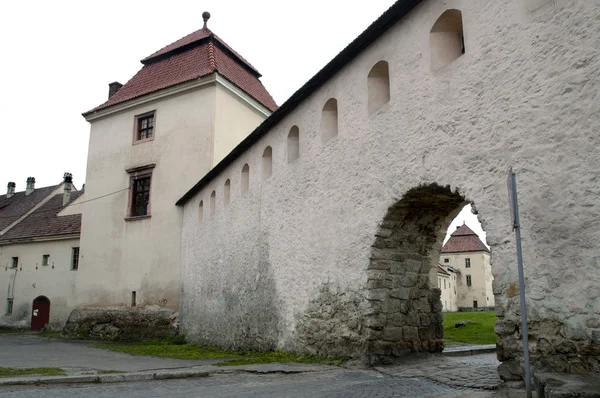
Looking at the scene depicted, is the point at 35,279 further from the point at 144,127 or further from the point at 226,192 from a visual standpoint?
the point at 226,192

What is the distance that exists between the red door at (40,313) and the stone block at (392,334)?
22855mm

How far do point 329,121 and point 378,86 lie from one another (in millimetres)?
1623

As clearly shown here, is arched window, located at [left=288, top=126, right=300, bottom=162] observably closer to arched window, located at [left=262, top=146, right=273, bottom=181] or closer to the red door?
arched window, located at [left=262, top=146, right=273, bottom=181]

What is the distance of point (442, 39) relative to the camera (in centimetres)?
764

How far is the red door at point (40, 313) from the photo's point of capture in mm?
26438

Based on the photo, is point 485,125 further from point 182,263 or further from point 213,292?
point 182,263

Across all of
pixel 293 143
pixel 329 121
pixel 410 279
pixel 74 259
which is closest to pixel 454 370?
pixel 410 279

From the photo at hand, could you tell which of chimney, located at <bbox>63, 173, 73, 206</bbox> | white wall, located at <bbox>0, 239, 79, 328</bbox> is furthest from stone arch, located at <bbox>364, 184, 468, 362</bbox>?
chimney, located at <bbox>63, 173, 73, 206</bbox>

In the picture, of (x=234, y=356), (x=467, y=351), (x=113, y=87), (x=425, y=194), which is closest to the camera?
(x=425, y=194)

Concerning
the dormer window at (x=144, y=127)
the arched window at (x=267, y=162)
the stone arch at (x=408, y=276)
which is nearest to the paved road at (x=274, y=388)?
the stone arch at (x=408, y=276)

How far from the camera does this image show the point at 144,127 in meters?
21.0

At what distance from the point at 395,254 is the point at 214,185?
856cm

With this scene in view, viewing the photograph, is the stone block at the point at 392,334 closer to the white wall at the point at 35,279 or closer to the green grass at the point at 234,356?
the green grass at the point at 234,356

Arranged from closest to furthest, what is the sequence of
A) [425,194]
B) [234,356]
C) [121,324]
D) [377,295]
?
1. [425,194]
2. [377,295]
3. [234,356]
4. [121,324]
